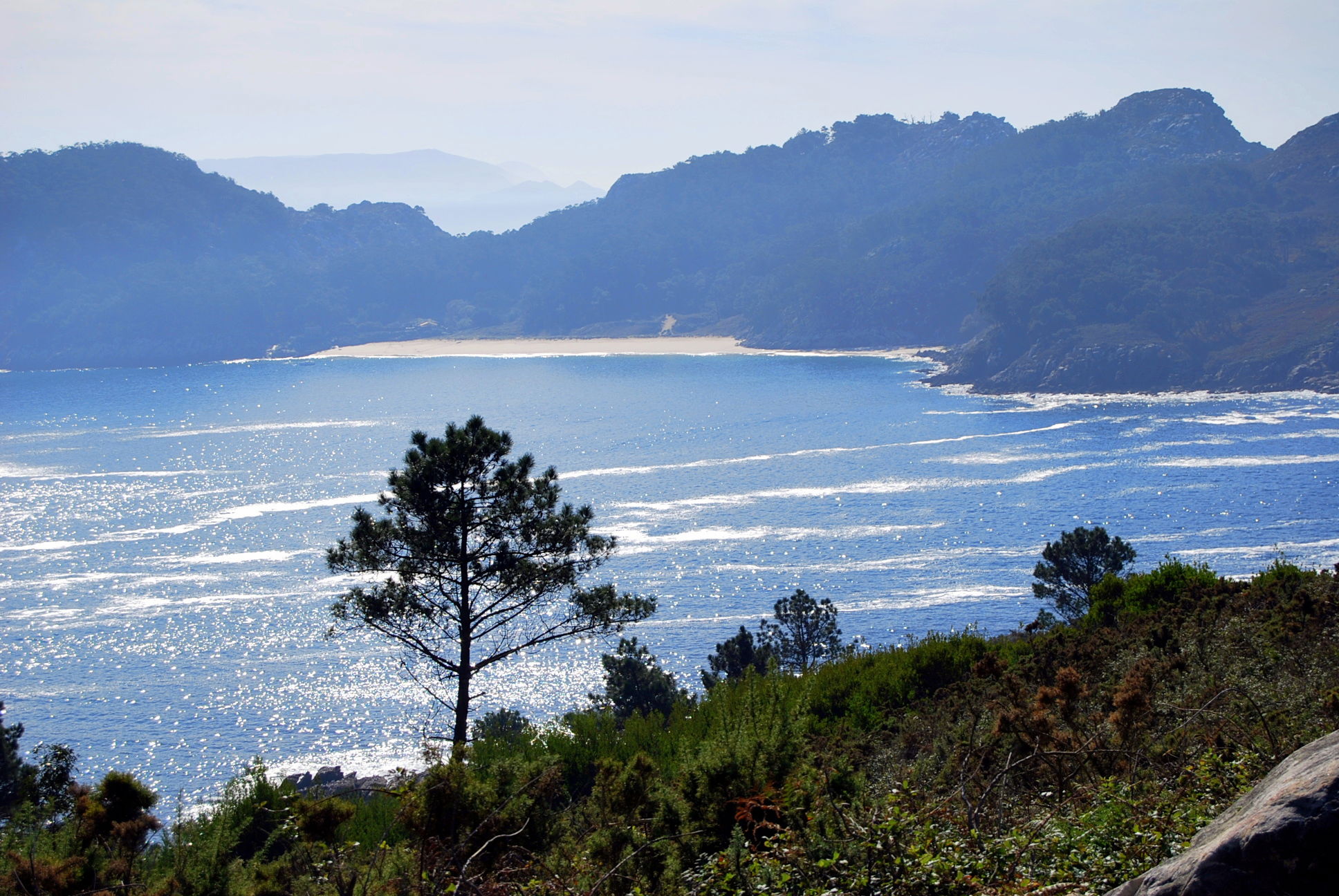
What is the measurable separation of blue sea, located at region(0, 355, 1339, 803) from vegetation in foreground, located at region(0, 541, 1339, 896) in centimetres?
2706

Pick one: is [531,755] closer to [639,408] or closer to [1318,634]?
[1318,634]

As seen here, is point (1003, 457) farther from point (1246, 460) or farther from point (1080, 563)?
point (1080, 563)

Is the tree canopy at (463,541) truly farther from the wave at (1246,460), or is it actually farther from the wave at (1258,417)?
the wave at (1258,417)

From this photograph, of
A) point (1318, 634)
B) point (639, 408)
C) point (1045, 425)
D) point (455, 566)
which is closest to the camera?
point (1318, 634)

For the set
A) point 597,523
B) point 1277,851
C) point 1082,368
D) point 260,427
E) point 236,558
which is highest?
point 1082,368

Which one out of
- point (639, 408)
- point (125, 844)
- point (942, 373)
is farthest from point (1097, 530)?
point (942, 373)

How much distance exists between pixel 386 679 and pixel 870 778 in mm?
39771

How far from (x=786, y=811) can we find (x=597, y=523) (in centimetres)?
6181

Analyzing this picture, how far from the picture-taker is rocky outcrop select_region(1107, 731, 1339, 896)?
3566mm

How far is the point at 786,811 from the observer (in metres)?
6.32

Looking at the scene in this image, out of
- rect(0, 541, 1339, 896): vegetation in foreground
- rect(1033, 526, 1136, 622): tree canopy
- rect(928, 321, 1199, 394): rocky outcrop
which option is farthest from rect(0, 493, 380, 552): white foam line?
rect(928, 321, 1199, 394): rocky outcrop

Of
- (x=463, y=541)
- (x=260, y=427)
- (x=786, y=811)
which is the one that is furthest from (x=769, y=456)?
(x=786, y=811)

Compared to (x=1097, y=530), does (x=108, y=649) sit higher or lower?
lower

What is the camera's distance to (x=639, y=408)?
128375mm
